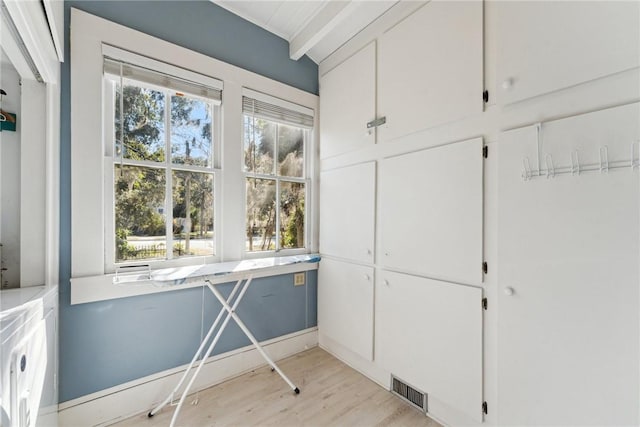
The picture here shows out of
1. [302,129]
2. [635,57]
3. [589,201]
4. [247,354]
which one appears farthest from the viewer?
[302,129]

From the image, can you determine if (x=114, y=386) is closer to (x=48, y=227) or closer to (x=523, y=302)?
(x=48, y=227)

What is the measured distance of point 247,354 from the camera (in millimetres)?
2363

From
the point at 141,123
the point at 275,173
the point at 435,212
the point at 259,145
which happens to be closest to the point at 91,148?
the point at 141,123

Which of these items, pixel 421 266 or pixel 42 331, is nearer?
pixel 42 331

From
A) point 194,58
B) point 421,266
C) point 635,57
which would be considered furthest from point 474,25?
point 194,58

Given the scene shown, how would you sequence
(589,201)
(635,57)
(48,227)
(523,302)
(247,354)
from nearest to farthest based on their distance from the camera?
(635,57), (589,201), (523,302), (48,227), (247,354)

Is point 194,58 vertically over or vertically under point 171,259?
over

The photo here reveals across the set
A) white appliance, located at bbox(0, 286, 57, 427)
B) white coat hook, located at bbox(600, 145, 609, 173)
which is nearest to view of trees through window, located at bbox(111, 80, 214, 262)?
white appliance, located at bbox(0, 286, 57, 427)

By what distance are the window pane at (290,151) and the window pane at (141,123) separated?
107 centimetres

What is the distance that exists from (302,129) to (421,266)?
1.89 meters

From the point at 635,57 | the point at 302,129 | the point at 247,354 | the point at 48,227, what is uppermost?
the point at 302,129

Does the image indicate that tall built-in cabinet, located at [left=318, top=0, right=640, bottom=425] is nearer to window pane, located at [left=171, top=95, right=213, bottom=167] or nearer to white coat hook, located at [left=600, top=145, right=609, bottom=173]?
white coat hook, located at [left=600, top=145, right=609, bottom=173]

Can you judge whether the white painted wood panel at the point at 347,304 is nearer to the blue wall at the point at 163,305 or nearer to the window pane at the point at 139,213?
the blue wall at the point at 163,305

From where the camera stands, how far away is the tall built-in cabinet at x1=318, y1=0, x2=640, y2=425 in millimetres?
1120
